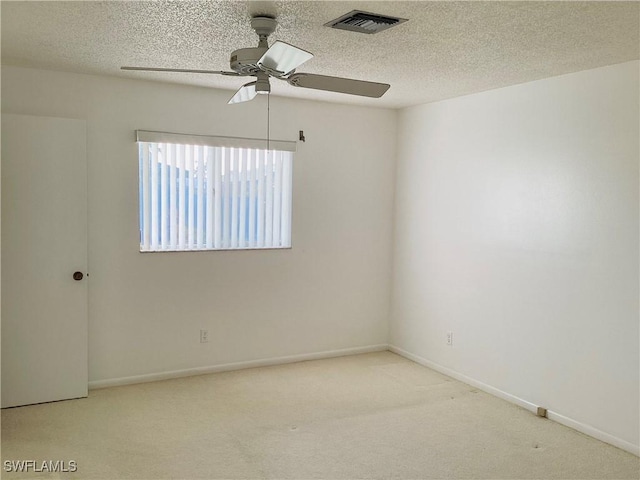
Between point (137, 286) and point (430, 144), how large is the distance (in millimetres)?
2828

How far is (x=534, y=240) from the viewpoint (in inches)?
159

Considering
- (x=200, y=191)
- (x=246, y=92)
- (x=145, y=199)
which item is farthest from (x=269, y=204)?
(x=246, y=92)

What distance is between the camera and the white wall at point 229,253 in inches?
168

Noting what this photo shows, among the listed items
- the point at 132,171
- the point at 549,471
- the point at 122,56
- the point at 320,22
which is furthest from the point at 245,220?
the point at 549,471

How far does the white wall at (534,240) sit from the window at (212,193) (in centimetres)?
133

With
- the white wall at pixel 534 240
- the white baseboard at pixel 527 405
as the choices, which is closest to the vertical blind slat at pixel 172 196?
the white wall at pixel 534 240

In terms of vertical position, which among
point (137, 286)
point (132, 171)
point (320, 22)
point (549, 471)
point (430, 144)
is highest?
point (320, 22)

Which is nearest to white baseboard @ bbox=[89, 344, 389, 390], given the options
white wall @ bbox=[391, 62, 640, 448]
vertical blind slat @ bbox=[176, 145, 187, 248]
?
white wall @ bbox=[391, 62, 640, 448]

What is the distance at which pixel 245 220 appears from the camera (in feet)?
15.9

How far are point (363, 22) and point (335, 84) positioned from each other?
1.09 ft

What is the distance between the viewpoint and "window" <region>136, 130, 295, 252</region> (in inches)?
175

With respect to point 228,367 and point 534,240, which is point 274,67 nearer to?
point 534,240

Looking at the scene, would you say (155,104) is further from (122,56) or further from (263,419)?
(263,419)

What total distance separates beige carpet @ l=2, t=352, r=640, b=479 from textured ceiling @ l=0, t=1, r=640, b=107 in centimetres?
239
